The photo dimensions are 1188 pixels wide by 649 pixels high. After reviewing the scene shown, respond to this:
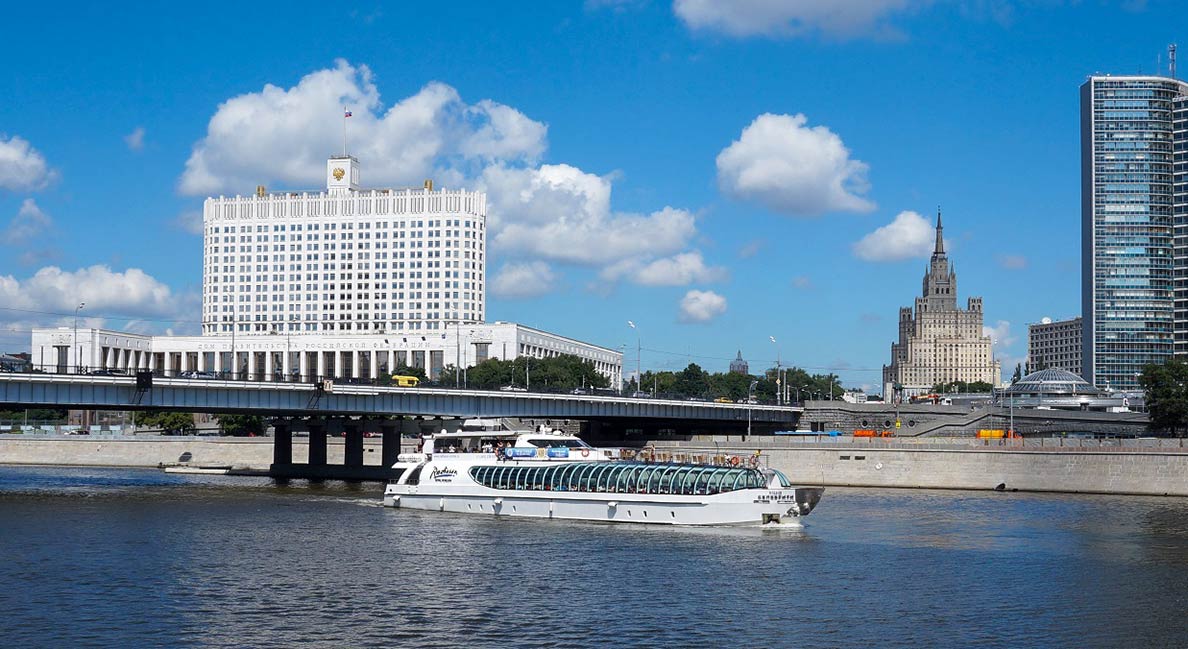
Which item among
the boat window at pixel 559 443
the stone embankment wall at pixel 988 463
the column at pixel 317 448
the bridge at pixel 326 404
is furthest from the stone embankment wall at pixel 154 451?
the boat window at pixel 559 443

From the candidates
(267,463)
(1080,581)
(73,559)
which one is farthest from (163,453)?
(1080,581)

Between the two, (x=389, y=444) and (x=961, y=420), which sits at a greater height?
(x=961, y=420)

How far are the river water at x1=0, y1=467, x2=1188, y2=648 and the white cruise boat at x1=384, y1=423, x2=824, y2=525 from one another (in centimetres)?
203

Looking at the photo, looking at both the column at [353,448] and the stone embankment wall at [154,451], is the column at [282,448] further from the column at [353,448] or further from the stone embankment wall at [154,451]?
the stone embankment wall at [154,451]

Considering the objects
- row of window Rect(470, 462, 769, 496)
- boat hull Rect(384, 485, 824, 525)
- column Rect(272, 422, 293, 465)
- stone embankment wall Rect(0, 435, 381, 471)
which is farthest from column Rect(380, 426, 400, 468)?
row of window Rect(470, 462, 769, 496)

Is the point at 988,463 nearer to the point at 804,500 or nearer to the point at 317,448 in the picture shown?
the point at 804,500

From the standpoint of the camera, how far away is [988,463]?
402ft

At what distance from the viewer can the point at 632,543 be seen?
71.7 metres

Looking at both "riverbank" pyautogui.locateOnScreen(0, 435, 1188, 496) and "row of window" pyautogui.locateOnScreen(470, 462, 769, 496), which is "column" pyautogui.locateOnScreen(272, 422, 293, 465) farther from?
"row of window" pyautogui.locateOnScreen(470, 462, 769, 496)

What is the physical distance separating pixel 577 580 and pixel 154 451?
12750 centimetres

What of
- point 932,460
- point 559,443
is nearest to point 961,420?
point 932,460

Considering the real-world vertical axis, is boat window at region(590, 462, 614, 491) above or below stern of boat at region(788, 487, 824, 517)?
above

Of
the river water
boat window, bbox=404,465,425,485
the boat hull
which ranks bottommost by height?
the river water

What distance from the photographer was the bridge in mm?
103562
